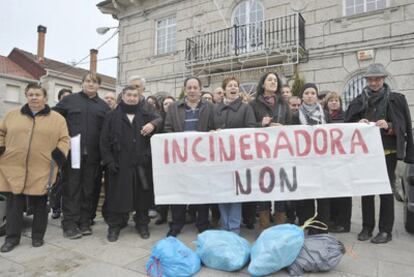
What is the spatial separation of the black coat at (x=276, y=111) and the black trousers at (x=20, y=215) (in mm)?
2748

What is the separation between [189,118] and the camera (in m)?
4.04

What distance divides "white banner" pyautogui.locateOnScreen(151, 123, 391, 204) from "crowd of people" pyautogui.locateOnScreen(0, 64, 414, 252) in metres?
0.18

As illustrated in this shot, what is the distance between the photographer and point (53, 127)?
3.86 m

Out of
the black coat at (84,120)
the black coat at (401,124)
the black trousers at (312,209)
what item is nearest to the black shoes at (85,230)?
the black coat at (84,120)

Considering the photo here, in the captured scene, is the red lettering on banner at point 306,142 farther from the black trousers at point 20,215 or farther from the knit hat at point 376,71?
the black trousers at point 20,215

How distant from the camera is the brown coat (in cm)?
374

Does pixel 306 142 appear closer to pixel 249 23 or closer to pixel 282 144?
pixel 282 144

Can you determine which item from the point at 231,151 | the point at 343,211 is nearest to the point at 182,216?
the point at 231,151

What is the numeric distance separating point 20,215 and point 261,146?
2932 mm

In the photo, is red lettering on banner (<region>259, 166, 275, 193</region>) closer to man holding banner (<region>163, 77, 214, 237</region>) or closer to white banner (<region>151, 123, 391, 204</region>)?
white banner (<region>151, 123, 391, 204</region>)

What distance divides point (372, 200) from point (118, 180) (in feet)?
9.99

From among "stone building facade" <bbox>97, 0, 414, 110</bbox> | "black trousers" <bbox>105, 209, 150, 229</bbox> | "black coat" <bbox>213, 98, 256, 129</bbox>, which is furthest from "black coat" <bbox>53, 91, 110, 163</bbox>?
"stone building facade" <bbox>97, 0, 414, 110</bbox>

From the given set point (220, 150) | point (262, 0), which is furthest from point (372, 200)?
point (262, 0)

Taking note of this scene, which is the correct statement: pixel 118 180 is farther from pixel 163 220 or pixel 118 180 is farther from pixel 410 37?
pixel 410 37
